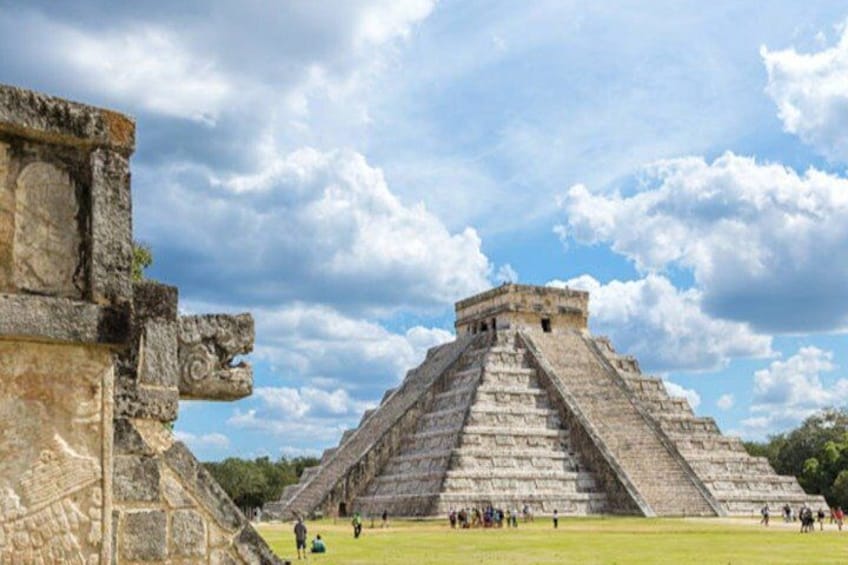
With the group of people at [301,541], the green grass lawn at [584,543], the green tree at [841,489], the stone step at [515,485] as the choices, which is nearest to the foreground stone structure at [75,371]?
the green grass lawn at [584,543]

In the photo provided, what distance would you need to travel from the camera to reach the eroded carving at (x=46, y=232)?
3951 mm

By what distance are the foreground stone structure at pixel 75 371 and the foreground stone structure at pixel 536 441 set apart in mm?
31014

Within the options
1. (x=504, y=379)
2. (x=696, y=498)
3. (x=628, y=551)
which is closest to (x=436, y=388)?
(x=504, y=379)

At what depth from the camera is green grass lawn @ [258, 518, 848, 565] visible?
68.8ft

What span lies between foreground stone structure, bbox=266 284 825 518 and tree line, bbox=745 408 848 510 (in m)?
11.8

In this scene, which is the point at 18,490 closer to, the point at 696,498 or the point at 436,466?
the point at 436,466

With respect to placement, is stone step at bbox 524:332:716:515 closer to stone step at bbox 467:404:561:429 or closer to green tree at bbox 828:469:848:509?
stone step at bbox 467:404:561:429

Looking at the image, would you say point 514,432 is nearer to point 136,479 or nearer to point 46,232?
point 136,479

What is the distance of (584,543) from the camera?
993 inches

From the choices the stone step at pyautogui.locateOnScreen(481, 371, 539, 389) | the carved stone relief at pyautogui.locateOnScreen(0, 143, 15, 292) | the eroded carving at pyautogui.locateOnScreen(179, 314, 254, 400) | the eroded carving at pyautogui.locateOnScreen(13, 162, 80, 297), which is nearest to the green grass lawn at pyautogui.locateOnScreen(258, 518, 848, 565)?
the stone step at pyautogui.locateOnScreen(481, 371, 539, 389)

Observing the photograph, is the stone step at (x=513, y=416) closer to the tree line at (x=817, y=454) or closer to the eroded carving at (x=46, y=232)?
the tree line at (x=817, y=454)

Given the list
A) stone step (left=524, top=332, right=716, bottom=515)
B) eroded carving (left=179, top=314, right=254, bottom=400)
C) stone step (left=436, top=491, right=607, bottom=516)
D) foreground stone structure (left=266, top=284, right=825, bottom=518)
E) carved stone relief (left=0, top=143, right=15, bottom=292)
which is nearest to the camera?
carved stone relief (left=0, top=143, right=15, bottom=292)

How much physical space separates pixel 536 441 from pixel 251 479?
34.1 m

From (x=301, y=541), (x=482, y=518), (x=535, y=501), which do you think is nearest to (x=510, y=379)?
(x=535, y=501)
